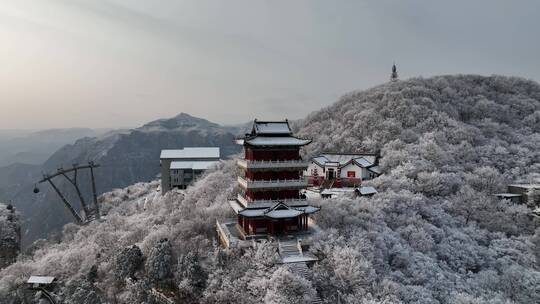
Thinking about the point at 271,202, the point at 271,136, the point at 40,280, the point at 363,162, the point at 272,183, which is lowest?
the point at 40,280

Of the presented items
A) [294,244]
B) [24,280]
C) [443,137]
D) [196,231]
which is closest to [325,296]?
[294,244]

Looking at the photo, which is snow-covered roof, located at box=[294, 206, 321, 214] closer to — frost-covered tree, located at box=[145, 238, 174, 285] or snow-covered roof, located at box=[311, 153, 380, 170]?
frost-covered tree, located at box=[145, 238, 174, 285]

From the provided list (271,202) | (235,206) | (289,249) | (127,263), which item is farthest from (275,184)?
(127,263)

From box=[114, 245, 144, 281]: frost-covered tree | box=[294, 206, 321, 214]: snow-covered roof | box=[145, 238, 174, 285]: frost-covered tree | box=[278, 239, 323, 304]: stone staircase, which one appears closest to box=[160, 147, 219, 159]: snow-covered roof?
box=[114, 245, 144, 281]: frost-covered tree

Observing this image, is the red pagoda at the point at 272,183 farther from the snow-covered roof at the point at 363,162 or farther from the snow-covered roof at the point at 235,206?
the snow-covered roof at the point at 363,162

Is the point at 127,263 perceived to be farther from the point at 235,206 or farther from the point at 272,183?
the point at 272,183

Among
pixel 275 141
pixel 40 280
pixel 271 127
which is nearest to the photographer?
pixel 275 141

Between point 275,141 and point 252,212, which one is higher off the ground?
point 275,141

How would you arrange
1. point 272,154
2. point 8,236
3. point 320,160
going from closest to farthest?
point 272,154
point 8,236
point 320,160
